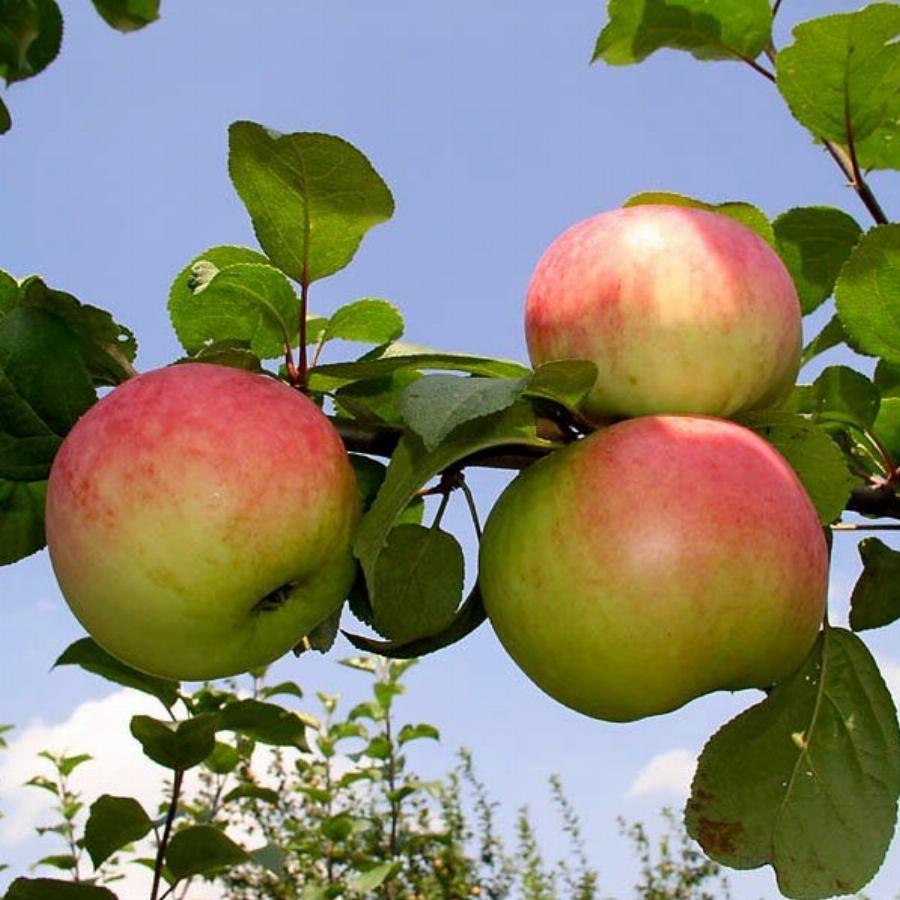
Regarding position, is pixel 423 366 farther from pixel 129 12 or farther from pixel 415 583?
pixel 129 12

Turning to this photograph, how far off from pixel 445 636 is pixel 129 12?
75 cm

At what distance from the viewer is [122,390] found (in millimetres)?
1153

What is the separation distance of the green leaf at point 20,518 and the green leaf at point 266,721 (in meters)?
1.19

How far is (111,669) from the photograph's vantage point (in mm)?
2459

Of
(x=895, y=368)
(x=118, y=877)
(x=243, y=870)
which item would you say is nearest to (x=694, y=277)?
(x=895, y=368)

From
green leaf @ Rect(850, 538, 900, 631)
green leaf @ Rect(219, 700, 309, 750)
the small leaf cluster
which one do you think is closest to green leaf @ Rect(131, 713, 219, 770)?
green leaf @ Rect(219, 700, 309, 750)

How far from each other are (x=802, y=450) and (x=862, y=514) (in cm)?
38

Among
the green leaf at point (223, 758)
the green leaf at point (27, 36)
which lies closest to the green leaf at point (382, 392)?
the green leaf at point (27, 36)

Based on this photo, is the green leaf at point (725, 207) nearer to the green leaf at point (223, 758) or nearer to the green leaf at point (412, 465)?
the green leaf at point (412, 465)

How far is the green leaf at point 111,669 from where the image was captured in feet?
7.28

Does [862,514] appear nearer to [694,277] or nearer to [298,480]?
[694,277]

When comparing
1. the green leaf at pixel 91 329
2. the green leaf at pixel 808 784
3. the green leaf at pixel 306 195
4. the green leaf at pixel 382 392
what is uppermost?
the green leaf at pixel 306 195

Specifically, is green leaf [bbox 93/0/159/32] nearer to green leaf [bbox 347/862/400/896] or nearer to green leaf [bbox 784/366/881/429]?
green leaf [bbox 784/366/881/429]

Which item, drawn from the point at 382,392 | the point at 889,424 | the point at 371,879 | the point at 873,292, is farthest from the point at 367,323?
the point at 371,879
